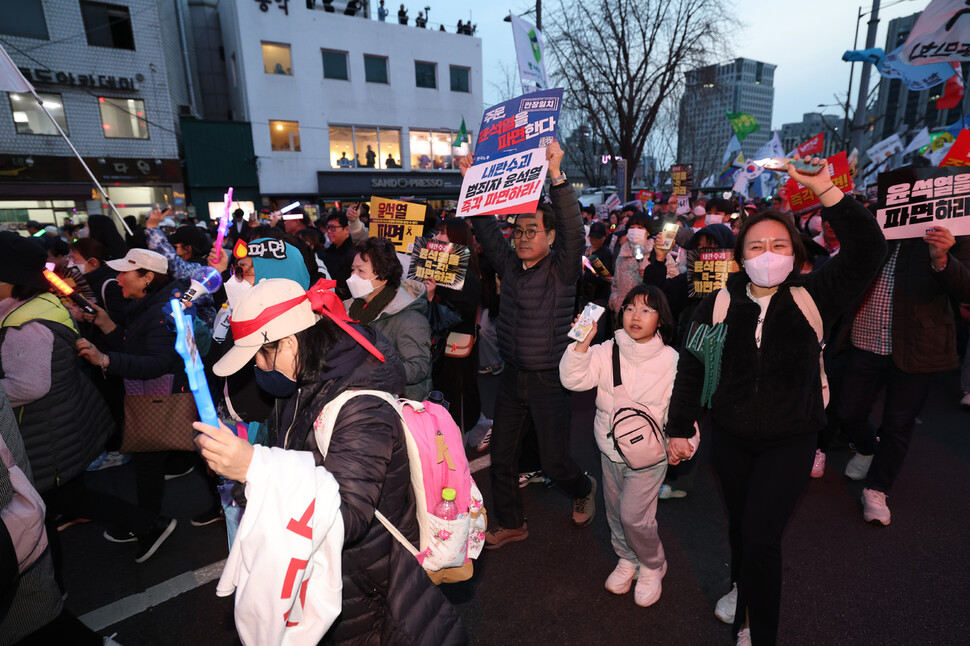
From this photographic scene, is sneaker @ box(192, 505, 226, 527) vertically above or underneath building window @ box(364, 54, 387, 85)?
underneath

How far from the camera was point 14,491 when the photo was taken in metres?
1.83

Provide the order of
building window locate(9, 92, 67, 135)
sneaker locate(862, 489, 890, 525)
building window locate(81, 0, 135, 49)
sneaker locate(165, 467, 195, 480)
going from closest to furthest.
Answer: sneaker locate(862, 489, 890, 525)
sneaker locate(165, 467, 195, 480)
building window locate(9, 92, 67, 135)
building window locate(81, 0, 135, 49)

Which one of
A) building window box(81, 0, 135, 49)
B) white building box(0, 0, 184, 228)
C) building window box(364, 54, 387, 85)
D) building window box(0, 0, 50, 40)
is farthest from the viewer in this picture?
building window box(364, 54, 387, 85)

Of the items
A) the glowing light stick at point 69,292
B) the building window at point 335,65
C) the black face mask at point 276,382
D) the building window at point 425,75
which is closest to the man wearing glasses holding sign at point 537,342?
the black face mask at point 276,382

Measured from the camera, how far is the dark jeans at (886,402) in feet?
11.7

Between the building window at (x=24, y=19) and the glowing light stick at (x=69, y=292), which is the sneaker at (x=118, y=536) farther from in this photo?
the building window at (x=24, y=19)

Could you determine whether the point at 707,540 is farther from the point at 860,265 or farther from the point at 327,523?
the point at 327,523

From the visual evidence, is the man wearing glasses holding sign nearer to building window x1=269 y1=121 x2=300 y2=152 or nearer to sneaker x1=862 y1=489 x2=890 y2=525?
sneaker x1=862 y1=489 x2=890 y2=525

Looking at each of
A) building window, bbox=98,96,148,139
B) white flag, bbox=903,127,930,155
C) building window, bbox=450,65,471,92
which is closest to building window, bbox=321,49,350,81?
building window, bbox=450,65,471,92

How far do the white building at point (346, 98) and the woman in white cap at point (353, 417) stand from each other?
84.0ft

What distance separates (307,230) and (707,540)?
633 cm

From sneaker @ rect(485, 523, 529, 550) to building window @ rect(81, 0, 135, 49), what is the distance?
87.1 feet

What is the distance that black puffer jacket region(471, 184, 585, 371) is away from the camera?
3.21 metres

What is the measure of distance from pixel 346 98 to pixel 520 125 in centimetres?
2508
